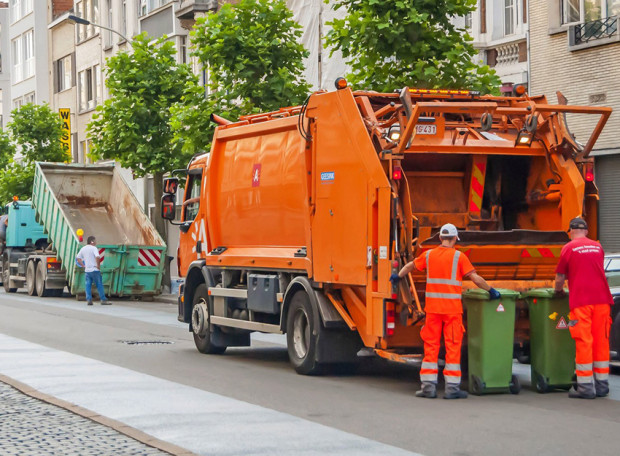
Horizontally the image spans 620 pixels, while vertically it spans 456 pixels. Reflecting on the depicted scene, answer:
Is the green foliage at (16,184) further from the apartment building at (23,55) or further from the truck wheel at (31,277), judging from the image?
the apartment building at (23,55)

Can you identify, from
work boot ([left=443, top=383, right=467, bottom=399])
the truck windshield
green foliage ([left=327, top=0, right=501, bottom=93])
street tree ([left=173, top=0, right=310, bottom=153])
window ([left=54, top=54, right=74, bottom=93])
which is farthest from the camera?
window ([left=54, top=54, right=74, bottom=93])

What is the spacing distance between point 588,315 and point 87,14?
42.8 metres

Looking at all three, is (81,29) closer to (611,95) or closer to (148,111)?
Answer: (148,111)

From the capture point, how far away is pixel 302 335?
13750 millimetres

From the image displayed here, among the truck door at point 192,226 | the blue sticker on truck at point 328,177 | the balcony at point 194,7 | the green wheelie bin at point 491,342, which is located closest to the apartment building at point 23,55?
the balcony at point 194,7

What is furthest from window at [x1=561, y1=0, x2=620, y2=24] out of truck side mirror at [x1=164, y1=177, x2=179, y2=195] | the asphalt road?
the asphalt road

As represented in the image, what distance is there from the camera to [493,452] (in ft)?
28.1

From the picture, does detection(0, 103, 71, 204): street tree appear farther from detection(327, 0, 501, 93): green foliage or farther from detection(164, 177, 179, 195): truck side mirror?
detection(164, 177, 179, 195): truck side mirror

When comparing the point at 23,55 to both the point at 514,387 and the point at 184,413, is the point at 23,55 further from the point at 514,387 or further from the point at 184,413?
the point at 184,413

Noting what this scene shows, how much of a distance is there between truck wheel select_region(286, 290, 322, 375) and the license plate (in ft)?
7.51

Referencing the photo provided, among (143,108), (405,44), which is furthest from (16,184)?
(405,44)

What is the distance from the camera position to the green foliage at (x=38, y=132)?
46438 millimetres

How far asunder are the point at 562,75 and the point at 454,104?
13441 mm

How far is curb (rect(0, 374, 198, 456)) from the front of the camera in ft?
27.8
